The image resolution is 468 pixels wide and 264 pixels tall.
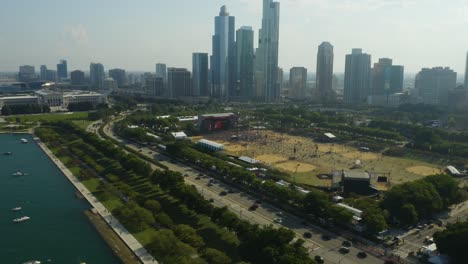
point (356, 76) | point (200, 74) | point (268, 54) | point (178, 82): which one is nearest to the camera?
point (178, 82)

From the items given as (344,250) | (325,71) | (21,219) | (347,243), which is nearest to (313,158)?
(347,243)

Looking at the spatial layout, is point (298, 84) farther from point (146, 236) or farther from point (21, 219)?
point (146, 236)

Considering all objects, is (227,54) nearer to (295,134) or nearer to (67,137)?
(295,134)

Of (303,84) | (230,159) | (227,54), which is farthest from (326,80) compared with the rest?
(230,159)

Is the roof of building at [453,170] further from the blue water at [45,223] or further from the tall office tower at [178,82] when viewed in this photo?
the tall office tower at [178,82]

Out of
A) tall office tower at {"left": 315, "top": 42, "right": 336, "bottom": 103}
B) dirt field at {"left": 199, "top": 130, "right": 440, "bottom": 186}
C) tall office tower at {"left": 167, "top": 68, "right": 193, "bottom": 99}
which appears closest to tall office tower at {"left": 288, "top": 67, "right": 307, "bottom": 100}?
tall office tower at {"left": 315, "top": 42, "right": 336, "bottom": 103}
